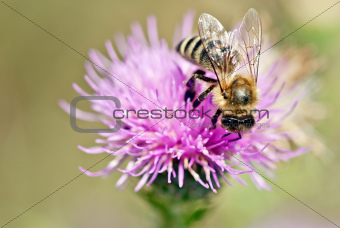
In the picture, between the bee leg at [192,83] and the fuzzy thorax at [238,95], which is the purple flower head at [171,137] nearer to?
the bee leg at [192,83]

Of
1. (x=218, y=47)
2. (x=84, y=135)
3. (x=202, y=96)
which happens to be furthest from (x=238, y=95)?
(x=84, y=135)

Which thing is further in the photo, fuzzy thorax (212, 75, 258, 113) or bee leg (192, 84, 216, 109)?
bee leg (192, 84, 216, 109)

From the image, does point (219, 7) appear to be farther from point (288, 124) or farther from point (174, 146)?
point (174, 146)

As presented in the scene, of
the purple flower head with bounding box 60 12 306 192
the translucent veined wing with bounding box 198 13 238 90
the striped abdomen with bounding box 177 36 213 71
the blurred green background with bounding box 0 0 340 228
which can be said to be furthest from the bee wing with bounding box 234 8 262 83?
the blurred green background with bounding box 0 0 340 228

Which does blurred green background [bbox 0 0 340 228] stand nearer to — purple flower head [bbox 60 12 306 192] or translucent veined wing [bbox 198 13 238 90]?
purple flower head [bbox 60 12 306 192]

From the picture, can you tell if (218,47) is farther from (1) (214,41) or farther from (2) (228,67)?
(2) (228,67)

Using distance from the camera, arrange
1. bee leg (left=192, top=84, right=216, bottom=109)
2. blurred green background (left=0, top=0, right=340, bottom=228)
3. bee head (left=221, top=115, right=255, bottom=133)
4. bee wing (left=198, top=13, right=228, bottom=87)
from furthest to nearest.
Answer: blurred green background (left=0, top=0, right=340, bottom=228) < bee leg (left=192, top=84, right=216, bottom=109) < bee wing (left=198, top=13, right=228, bottom=87) < bee head (left=221, top=115, right=255, bottom=133)

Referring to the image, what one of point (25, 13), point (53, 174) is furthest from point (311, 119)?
point (25, 13)
